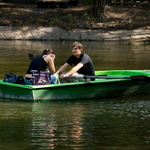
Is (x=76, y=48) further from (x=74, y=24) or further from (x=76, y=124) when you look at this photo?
(x=74, y=24)

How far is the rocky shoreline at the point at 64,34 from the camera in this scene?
26.5 meters

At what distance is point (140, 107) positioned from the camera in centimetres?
725

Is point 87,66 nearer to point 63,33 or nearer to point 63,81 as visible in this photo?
point 63,81

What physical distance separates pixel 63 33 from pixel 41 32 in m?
1.60

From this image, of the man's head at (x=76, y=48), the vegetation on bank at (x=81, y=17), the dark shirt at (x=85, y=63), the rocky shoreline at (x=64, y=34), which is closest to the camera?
the man's head at (x=76, y=48)

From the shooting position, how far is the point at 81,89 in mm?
→ 7957

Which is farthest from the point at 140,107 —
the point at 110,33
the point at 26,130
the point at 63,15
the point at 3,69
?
the point at 63,15

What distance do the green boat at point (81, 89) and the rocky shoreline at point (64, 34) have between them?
1801 cm

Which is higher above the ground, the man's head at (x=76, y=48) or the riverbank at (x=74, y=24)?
the riverbank at (x=74, y=24)

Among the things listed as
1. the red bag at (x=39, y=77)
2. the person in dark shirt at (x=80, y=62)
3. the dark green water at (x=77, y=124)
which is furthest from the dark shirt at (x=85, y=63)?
the red bag at (x=39, y=77)

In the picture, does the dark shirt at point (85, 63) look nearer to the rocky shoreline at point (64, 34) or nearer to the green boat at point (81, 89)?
the green boat at point (81, 89)

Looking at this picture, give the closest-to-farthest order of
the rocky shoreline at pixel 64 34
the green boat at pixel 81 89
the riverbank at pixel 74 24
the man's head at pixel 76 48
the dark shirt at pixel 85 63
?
the green boat at pixel 81 89 < the man's head at pixel 76 48 < the dark shirt at pixel 85 63 < the rocky shoreline at pixel 64 34 < the riverbank at pixel 74 24

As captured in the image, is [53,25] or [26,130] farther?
[53,25]

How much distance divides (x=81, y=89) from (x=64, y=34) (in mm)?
19120
